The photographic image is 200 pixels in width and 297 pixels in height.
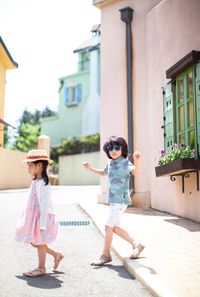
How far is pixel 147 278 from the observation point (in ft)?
14.0

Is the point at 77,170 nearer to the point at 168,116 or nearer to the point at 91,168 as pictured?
the point at 168,116

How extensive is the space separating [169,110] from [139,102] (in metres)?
2.24

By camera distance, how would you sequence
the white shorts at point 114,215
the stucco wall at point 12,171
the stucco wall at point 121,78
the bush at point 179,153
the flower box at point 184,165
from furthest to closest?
1. the stucco wall at point 12,171
2. the stucco wall at point 121,78
3. the bush at point 179,153
4. the flower box at point 184,165
5. the white shorts at point 114,215

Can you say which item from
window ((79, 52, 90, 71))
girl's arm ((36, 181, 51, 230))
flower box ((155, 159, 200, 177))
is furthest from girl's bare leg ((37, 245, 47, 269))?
window ((79, 52, 90, 71))

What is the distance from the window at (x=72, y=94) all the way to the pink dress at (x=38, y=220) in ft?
109

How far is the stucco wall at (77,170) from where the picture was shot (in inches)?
1192

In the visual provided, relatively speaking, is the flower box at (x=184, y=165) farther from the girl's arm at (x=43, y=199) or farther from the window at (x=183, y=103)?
the girl's arm at (x=43, y=199)

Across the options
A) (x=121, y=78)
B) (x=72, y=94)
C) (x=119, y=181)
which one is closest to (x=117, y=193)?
(x=119, y=181)

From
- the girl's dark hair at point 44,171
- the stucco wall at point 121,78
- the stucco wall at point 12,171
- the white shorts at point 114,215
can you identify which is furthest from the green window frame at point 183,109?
the stucco wall at point 12,171

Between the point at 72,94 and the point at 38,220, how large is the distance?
34395mm

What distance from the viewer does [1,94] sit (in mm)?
26109

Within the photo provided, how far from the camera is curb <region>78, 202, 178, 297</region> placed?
3805 millimetres

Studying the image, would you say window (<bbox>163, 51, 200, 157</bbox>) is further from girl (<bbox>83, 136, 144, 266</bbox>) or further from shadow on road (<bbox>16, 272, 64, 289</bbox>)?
shadow on road (<bbox>16, 272, 64, 289</bbox>)

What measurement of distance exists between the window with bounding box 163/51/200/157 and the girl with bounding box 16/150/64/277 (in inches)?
146
